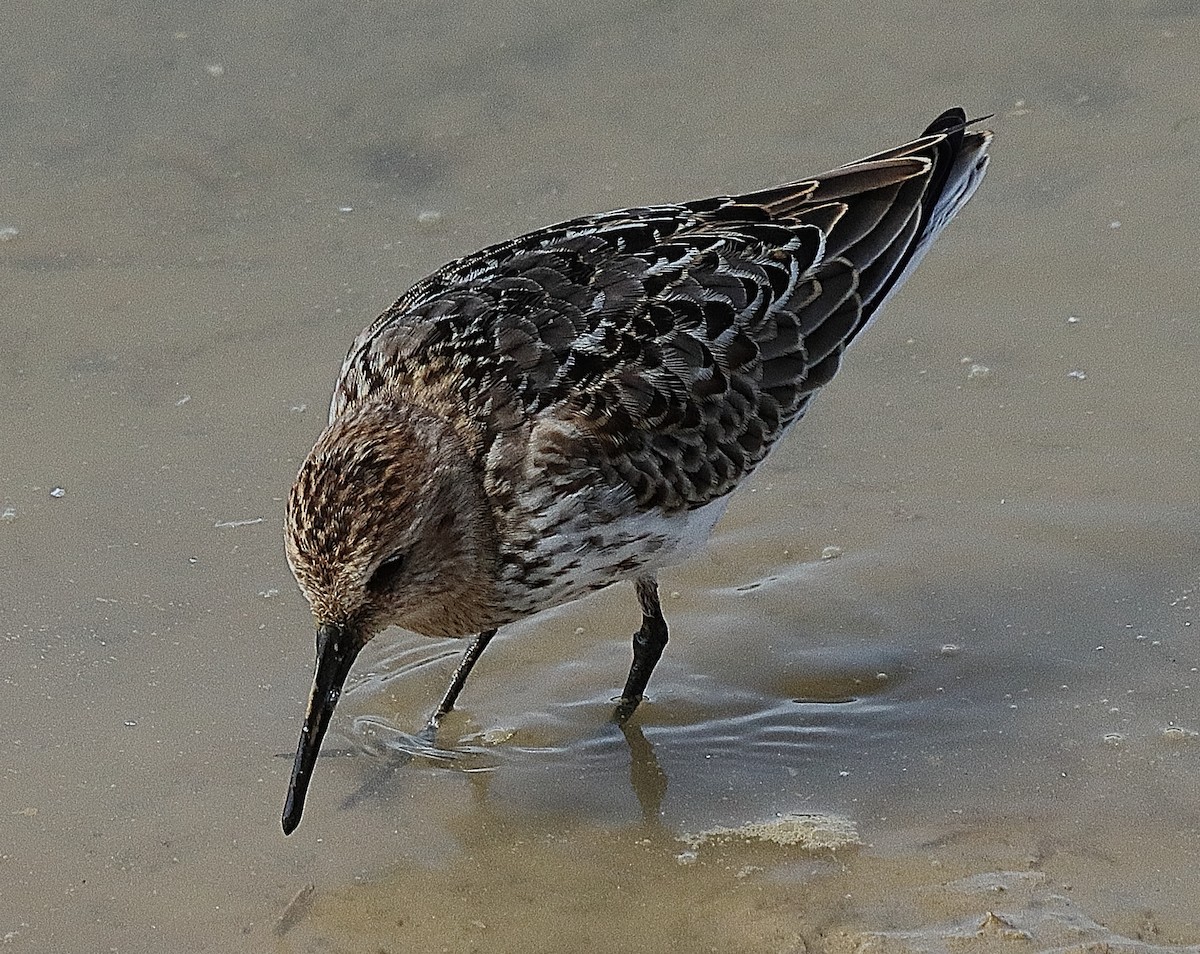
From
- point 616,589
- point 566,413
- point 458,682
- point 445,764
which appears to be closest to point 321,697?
point 445,764

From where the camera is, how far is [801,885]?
18.0 ft

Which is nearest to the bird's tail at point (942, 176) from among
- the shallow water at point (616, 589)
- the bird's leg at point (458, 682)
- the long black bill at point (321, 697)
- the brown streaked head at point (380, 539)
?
the shallow water at point (616, 589)

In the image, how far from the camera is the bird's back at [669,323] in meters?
5.76

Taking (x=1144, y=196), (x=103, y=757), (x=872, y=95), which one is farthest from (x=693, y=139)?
(x=103, y=757)

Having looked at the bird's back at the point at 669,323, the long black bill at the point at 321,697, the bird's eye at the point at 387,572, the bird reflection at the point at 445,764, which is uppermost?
the bird's back at the point at 669,323

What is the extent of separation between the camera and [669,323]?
5.99 metres

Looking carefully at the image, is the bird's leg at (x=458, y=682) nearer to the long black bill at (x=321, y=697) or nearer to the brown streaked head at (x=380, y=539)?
the brown streaked head at (x=380, y=539)

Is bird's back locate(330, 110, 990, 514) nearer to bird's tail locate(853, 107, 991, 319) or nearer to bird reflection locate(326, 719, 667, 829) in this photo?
bird's tail locate(853, 107, 991, 319)

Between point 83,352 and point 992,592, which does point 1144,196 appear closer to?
point 992,592

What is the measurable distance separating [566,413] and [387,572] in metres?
0.82

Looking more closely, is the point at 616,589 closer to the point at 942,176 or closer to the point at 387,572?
the point at 387,572

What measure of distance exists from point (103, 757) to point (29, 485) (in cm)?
155

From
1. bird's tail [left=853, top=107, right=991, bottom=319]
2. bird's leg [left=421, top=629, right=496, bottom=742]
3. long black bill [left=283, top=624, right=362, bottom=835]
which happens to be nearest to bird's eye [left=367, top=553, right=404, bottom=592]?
long black bill [left=283, top=624, right=362, bottom=835]

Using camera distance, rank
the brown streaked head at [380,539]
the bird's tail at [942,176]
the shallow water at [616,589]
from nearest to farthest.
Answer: the brown streaked head at [380,539] → the shallow water at [616,589] → the bird's tail at [942,176]
